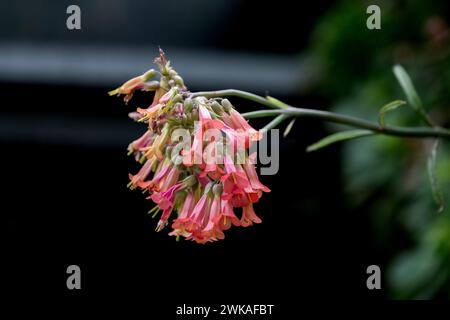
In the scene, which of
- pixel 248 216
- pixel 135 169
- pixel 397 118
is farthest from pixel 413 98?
pixel 135 169

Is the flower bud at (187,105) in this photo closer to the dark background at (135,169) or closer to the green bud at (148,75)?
the green bud at (148,75)

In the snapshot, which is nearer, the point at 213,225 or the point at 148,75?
the point at 213,225

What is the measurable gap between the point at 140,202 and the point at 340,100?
1649mm

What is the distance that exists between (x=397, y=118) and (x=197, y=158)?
A: 8.43 ft

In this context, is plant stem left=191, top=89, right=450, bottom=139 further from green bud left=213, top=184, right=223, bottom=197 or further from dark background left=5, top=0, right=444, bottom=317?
dark background left=5, top=0, right=444, bottom=317

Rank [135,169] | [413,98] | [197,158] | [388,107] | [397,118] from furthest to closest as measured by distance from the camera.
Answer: [135,169] → [397,118] → [413,98] → [388,107] → [197,158]

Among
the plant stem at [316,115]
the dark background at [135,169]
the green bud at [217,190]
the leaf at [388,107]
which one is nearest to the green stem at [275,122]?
the plant stem at [316,115]

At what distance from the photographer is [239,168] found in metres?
1.48

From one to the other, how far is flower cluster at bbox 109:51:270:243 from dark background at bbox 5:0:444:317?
2.78 meters

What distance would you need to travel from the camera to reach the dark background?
4.79 meters

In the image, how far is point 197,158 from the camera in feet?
4.79

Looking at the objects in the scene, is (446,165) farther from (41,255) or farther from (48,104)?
(48,104)

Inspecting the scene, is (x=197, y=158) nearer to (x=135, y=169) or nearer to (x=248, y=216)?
(x=248, y=216)

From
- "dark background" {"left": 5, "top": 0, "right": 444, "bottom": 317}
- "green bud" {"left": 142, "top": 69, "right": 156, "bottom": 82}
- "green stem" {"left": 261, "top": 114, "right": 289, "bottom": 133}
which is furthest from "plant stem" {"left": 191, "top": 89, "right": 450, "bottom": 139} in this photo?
"dark background" {"left": 5, "top": 0, "right": 444, "bottom": 317}
